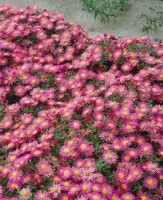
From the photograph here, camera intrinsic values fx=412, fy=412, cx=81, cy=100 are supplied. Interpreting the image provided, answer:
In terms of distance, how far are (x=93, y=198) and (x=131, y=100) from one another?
2.88 feet

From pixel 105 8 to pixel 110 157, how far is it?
3.53 metres

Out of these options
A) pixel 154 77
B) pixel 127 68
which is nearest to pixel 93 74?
pixel 127 68

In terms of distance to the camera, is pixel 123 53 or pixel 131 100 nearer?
pixel 131 100

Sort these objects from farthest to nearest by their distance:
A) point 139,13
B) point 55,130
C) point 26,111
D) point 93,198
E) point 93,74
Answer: point 139,13 < point 93,74 < point 26,111 < point 55,130 < point 93,198

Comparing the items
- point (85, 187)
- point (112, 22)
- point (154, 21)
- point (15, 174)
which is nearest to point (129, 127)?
point (85, 187)

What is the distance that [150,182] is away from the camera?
7.57 feet

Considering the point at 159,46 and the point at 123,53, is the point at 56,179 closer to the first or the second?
the point at 123,53

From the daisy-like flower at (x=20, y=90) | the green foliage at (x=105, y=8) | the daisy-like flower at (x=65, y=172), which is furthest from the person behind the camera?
the green foliage at (x=105, y=8)

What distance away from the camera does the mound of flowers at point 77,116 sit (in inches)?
90.7

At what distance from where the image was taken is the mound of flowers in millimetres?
2303

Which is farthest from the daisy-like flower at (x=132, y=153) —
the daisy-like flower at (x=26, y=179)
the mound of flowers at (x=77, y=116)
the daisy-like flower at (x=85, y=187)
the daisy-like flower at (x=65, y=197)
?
the daisy-like flower at (x=26, y=179)

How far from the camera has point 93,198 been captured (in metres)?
2.18

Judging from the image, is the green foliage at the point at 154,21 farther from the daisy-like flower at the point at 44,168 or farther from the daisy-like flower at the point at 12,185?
the daisy-like flower at the point at 12,185

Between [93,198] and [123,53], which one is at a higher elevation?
[123,53]
